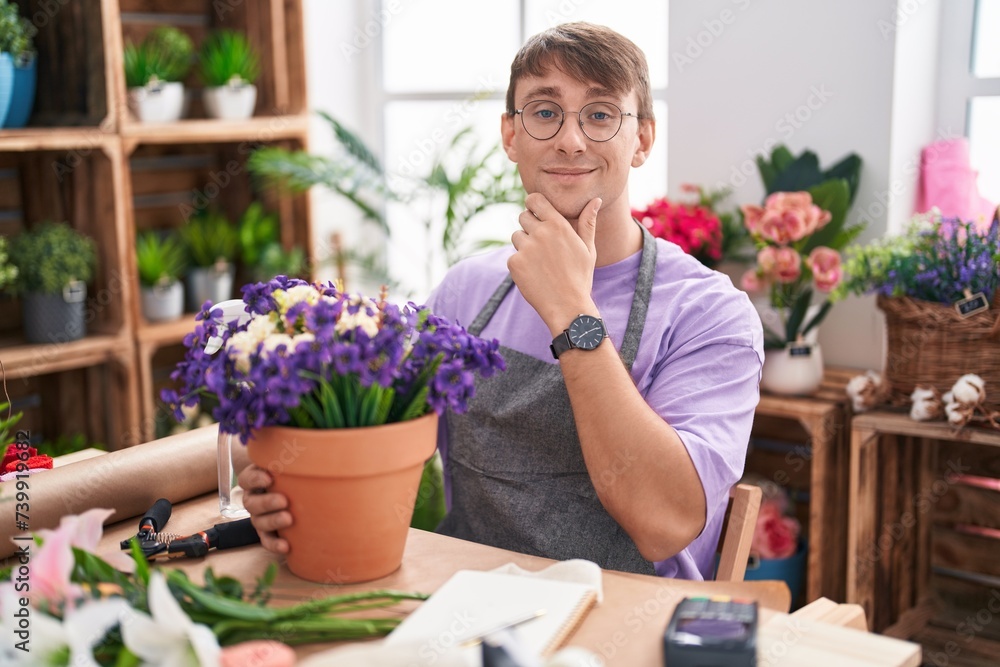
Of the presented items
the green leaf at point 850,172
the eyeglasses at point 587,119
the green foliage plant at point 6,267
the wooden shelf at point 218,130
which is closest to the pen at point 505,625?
the eyeglasses at point 587,119

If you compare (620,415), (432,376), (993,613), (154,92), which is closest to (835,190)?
(993,613)

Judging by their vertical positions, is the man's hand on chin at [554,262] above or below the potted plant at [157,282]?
above

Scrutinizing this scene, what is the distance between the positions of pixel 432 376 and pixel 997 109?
2.00 m

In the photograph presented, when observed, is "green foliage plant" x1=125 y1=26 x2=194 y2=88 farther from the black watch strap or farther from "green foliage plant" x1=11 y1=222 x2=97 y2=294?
the black watch strap

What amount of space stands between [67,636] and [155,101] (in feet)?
7.76

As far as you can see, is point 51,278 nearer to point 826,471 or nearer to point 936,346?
point 826,471

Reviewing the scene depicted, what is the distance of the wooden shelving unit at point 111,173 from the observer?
2.80 m

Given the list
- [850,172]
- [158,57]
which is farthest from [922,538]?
[158,57]

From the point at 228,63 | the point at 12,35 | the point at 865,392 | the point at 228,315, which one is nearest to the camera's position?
the point at 228,315

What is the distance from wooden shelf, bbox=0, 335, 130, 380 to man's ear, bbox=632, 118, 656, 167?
1771 mm

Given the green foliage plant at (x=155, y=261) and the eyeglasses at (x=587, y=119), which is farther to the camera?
the green foliage plant at (x=155, y=261)

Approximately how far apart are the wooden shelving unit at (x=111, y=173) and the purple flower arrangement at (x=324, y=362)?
5.86ft

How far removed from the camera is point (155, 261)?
3.01 meters

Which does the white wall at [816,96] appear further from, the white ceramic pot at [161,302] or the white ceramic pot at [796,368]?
the white ceramic pot at [161,302]
